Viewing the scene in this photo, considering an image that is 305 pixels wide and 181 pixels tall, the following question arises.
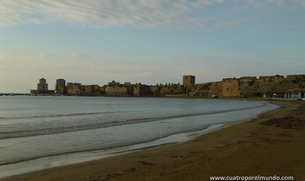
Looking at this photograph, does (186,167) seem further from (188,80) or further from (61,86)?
(61,86)

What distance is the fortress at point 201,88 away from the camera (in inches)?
3666

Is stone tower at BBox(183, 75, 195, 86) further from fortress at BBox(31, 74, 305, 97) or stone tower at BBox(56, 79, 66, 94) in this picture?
stone tower at BBox(56, 79, 66, 94)

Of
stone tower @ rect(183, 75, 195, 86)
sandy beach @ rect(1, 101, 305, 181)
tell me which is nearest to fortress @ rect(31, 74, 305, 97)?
stone tower @ rect(183, 75, 195, 86)

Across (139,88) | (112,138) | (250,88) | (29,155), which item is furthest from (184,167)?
(139,88)

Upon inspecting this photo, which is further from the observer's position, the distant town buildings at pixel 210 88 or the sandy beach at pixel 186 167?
the distant town buildings at pixel 210 88

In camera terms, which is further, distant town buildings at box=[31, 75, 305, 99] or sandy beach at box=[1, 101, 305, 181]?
distant town buildings at box=[31, 75, 305, 99]

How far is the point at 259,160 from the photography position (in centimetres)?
639

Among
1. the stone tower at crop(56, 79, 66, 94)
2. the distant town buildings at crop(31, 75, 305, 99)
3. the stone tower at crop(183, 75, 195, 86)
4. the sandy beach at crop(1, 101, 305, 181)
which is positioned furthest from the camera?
the stone tower at crop(56, 79, 66, 94)

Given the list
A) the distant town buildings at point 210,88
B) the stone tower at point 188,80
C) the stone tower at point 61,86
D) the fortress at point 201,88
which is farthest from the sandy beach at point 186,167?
the stone tower at point 61,86

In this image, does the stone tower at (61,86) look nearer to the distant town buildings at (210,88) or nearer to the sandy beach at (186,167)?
the distant town buildings at (210,88)

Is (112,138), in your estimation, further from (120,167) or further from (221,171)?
(221,171)

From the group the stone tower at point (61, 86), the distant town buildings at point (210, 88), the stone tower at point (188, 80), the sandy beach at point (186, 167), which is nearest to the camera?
the sandy beach at point (186, 167)

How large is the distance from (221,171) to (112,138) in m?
8.06

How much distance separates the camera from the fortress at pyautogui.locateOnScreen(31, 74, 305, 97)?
306ft
